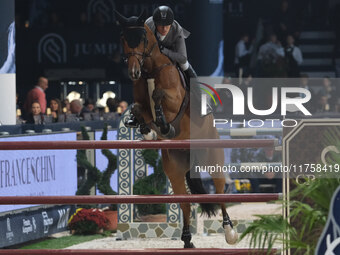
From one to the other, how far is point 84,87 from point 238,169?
13989 mm

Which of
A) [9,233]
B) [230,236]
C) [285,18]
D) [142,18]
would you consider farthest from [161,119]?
[285,18]

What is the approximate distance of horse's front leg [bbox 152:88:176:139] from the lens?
27.9 feet

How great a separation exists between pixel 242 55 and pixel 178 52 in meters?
18.2

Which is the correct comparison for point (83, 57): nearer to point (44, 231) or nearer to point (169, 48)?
point (44, 231)

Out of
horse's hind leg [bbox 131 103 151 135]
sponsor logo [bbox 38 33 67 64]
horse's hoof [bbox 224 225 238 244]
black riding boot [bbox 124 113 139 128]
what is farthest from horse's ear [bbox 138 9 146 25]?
sponsor logo [bbox 38 33 67 64]

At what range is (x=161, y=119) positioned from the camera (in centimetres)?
851

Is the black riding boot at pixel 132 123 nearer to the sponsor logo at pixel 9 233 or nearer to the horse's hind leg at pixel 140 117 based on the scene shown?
the horse's hind leg at pixel 140 117

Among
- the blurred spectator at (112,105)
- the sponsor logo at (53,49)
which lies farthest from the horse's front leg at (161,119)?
the sponsor logo at (53,49)

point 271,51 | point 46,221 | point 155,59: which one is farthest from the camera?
point 271,51

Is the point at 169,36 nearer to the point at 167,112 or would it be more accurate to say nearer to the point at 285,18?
the point at 167,112

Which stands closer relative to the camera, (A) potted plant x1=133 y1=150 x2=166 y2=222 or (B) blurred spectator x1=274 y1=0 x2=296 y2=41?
(A) potted plant x1=133 y1=150 x2=166 y2=222

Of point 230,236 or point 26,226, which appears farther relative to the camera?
point 26,226

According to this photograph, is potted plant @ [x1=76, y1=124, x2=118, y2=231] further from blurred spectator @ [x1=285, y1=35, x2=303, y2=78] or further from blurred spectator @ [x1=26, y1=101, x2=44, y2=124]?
blurred spectator @ [x1=285, y1=35, x2=303, y2=78]

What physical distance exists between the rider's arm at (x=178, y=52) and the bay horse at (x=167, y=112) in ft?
0.18
